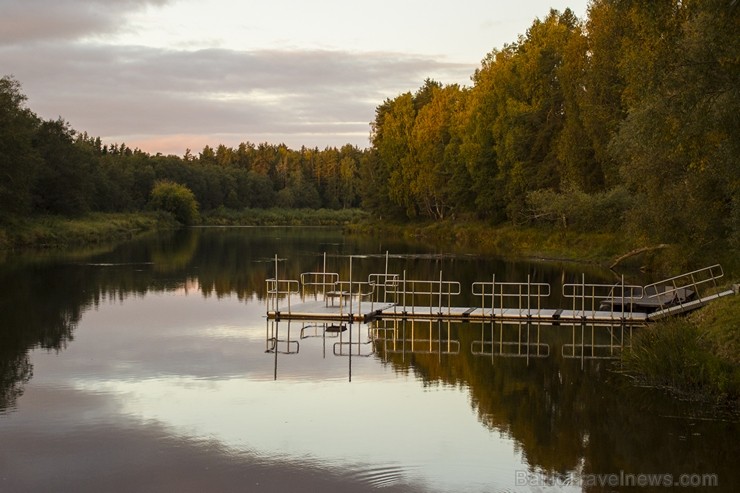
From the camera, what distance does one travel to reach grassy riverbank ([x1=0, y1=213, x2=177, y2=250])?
2697 inches

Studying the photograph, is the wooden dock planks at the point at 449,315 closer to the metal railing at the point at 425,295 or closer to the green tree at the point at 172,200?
the metal railing at the point at 425,295

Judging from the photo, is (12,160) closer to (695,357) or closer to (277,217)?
(695,357)

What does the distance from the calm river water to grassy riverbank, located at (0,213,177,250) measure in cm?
3901

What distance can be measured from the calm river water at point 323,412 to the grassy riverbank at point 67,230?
39.0m

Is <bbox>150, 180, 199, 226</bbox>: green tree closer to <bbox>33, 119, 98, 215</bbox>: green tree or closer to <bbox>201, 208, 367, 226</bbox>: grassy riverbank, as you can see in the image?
<bbox>201, 208, 367, 226</bbox>: grassy riverbank

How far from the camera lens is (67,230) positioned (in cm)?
7888

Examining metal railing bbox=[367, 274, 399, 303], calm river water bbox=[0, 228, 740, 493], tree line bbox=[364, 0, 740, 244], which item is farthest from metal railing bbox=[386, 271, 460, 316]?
tree line bbox=[364, 0, 740, 244]

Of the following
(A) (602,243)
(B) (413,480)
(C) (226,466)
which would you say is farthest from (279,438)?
(A) (602,243)

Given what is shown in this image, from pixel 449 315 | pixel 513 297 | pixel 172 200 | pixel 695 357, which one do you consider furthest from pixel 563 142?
pixel 172 200

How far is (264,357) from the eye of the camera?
76.0 feet

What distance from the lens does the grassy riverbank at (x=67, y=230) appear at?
68500mm

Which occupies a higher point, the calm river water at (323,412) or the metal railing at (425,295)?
the metal railing at (425,295)

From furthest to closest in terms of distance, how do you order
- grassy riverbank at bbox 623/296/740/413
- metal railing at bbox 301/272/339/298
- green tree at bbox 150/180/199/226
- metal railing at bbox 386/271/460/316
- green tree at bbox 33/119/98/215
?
green tree at bbox 150/180/199/226 < green tree at bbox 33/119/98/215 < metal railing at bbox 301/272/339/298 < metal railing at bbox 386/271/460/316 < grassy riverbank at bbox 623/296/740/413

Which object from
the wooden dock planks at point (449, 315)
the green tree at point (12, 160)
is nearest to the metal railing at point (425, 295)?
the wooden dock planks at point (449, 315)
